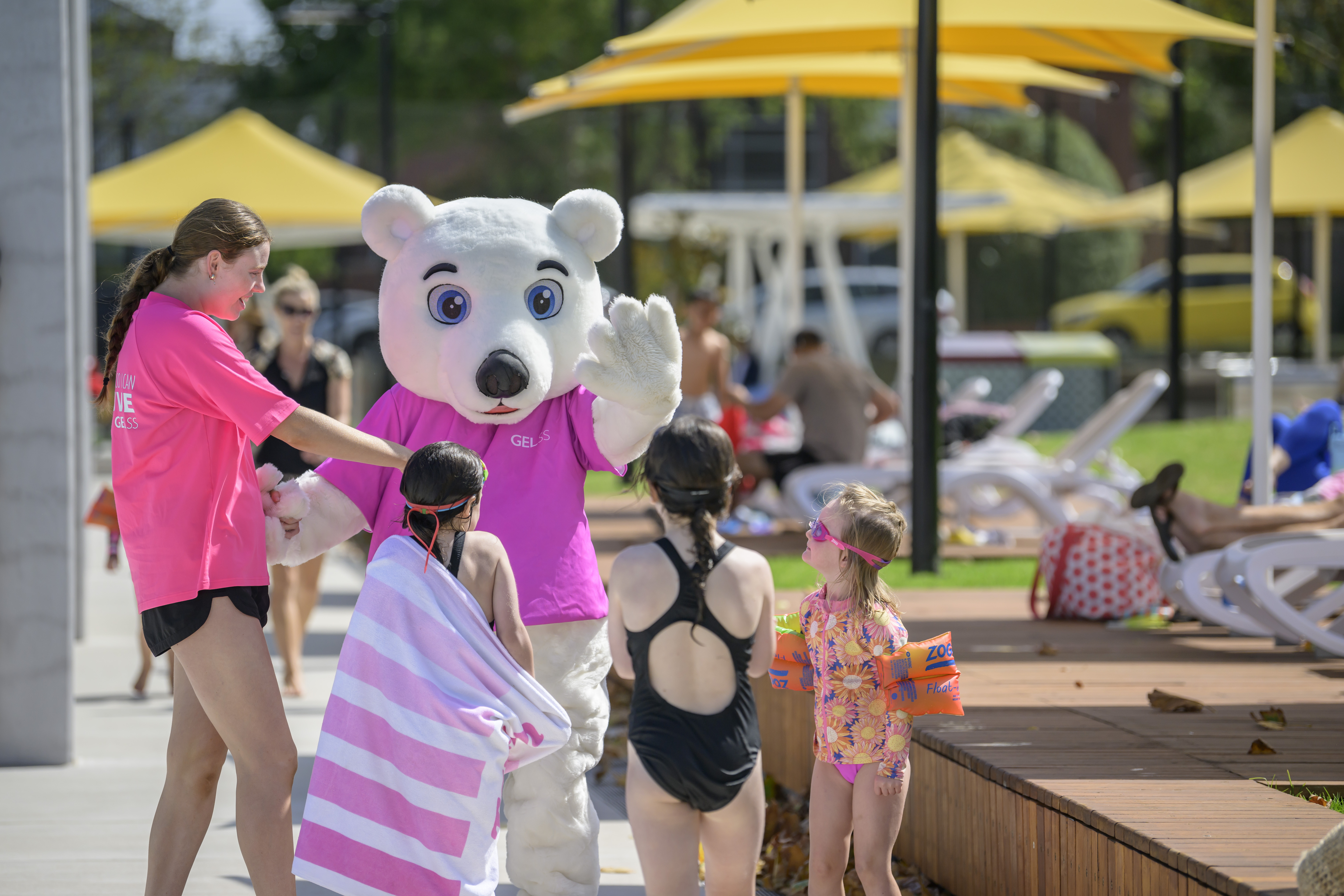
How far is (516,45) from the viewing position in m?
31.8

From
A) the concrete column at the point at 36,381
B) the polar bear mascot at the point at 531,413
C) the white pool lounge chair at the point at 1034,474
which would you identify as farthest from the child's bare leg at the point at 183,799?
the white pool lounge chair at the point at 1034,474

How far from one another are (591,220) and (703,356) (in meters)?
5.93

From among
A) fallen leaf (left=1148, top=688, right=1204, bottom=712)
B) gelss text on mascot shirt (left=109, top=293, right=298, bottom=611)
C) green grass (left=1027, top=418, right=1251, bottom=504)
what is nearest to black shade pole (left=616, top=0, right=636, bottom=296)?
green grass (left=1027, top=418, right=1251, bottom=504)

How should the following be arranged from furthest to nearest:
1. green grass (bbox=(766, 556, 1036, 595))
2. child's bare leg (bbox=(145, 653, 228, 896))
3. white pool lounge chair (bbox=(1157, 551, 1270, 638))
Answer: green grass (bbox=(766, 556, 1036, 595)) → white pool lounge chair (bbox=(1157, 551, 1270, 638)) → child's bare leg (bbox=(145, 653, 228, 896))

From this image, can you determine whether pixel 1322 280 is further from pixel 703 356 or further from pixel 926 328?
pixel 926 328

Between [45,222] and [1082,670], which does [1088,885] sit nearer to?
[1082,670]

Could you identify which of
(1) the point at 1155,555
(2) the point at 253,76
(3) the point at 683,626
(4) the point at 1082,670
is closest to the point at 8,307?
(3) the point at 683,626

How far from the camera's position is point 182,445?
3.52 metres

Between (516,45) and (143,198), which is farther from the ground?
(516,45)

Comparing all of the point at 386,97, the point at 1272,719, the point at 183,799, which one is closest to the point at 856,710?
the point at 183,799

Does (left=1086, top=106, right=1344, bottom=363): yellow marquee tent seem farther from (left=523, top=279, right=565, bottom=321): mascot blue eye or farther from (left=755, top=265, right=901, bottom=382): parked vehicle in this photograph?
(left=523, top=279, right=565, bottom=321): mascot blue eye

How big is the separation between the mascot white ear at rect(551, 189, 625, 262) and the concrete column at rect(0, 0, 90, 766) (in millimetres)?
2533

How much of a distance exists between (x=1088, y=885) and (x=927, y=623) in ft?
9.99

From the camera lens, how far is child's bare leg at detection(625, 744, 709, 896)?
329cm
